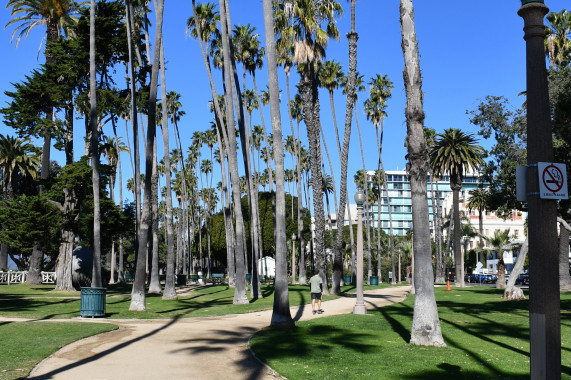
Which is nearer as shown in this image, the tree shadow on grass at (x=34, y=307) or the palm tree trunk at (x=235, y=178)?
the tree shadow on grass at (x=34, y=307)

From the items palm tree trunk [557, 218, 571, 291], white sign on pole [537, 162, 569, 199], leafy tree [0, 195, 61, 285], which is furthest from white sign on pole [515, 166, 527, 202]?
palm tree trunk [557, 218, 571, 291]

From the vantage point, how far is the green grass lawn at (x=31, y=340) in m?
10.6

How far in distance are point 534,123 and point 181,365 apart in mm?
8057

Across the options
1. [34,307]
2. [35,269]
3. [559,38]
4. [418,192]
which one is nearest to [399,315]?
[418,192]

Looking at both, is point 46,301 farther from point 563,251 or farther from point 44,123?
point 563,251

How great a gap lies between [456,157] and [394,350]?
41.3 m

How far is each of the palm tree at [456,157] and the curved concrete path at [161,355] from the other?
122 ft

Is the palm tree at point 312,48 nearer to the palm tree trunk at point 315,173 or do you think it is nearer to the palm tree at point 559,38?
the palm tree trunk at point 315,173

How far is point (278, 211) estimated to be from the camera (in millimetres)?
18359

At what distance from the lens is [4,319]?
64.3 ft

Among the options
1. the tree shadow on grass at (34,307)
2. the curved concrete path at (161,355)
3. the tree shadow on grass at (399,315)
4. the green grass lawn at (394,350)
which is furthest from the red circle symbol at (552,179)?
the tree shadow on grass at (34,307)

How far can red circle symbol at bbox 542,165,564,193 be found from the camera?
6.06m

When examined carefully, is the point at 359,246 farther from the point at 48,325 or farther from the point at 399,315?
the point at 48,325

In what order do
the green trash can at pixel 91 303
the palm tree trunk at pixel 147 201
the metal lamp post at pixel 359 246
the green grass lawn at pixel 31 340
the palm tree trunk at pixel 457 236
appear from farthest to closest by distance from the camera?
the palm tree trunk at pixel 457 236
the palm tree trunk at pixel 147 201
the green trash can at pixel 91 303
the metal lamp post at pixel 359 246
the green grass lawn at pixel 31 340
